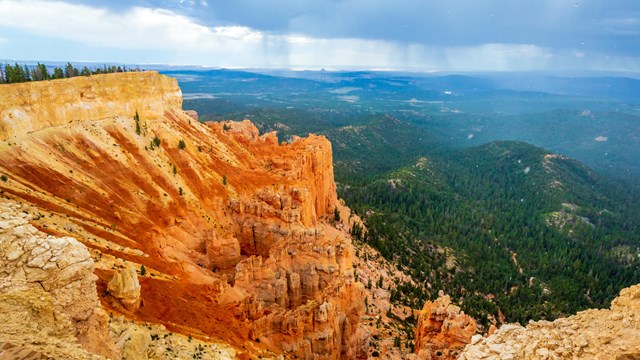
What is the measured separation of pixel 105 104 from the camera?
195 feet

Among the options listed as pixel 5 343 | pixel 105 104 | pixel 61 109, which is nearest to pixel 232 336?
pixel 5 343

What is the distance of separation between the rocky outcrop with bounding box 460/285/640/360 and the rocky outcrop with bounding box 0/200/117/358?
50.9ft

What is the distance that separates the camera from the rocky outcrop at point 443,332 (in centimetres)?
3556

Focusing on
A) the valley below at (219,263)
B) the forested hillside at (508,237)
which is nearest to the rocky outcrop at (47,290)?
the valley below at (219,263)

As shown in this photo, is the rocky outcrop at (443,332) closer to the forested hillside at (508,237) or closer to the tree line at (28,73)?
the forested hillside at (508,237)

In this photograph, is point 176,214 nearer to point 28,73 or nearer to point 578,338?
point 28,73

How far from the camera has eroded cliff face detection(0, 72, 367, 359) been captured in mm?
35781

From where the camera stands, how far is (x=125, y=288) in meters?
27.6

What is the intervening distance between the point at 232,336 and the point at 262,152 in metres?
57.6

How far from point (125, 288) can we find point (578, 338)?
26.4 metres

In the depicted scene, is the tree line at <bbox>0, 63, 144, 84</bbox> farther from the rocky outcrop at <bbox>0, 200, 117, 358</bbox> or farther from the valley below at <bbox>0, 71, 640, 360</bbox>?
the rocky outcrop at <bbox>0, 200, 117, 358</bbox>

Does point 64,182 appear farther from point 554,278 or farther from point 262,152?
point 554,278

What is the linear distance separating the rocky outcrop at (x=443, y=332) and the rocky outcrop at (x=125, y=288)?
2437 cm

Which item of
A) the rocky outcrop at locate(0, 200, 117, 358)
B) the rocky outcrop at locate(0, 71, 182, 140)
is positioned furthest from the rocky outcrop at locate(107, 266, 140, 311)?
the rocky outcrop at locate(0, 71, 182, 140)
